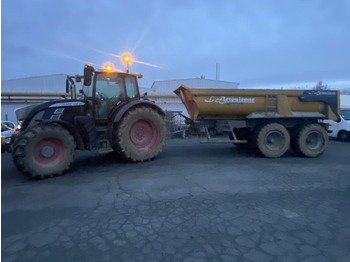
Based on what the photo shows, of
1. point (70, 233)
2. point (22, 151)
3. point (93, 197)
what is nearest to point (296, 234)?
point (70, 233)

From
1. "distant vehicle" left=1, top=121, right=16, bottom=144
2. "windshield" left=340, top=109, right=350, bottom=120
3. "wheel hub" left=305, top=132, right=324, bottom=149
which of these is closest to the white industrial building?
"windshield" left=340, top=109, right=350, bottom=120

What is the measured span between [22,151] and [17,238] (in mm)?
2438

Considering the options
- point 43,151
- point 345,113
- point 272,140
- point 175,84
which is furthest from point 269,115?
point 175,84

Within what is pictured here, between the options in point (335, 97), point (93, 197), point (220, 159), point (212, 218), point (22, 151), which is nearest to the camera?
point (212, 218)

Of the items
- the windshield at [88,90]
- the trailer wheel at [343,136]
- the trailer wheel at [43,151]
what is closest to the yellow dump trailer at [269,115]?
the windshield at [88,90]

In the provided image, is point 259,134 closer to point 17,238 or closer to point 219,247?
point 219,247

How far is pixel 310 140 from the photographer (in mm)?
7809

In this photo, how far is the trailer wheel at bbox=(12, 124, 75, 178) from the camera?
4.77 m

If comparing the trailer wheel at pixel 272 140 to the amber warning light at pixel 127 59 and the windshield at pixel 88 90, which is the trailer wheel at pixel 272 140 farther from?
the windshield at pixel 88 90

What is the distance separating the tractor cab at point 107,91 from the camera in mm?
6273

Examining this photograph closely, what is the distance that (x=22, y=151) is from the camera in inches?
186

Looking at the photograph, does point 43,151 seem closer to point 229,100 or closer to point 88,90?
point 88,90

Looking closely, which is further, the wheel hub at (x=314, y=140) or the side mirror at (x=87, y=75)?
the wheel hub at (x=314, y=140)

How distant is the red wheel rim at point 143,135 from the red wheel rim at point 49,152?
75.9 inches
